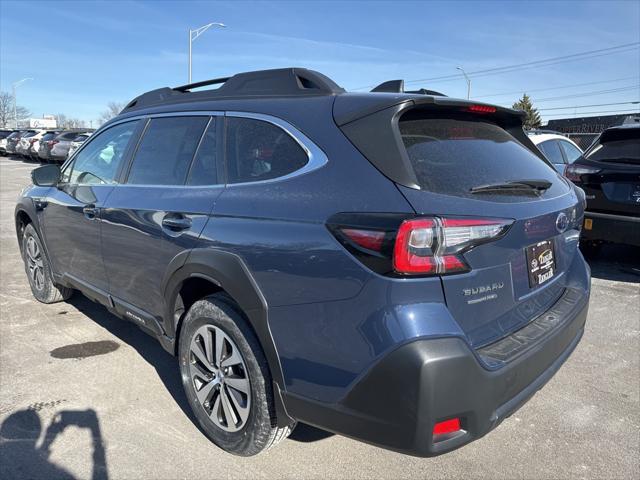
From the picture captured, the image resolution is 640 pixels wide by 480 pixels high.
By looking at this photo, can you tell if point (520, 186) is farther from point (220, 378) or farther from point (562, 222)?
point (220, 378)

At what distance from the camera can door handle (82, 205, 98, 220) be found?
364 centimetres

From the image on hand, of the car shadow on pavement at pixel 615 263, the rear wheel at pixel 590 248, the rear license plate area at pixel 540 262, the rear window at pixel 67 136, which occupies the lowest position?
the car shadow on pavement at pixel 615 263

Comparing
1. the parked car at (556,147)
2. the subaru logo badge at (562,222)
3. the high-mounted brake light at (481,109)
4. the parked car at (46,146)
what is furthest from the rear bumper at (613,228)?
the parked car at (46,146)

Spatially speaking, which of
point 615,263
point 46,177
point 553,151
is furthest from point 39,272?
point 553,151

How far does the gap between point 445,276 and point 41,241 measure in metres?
4.01

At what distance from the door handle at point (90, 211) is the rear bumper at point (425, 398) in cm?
223

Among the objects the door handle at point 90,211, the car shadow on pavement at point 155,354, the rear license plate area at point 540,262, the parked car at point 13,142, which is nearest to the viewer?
the rear license plate area at point 540,262

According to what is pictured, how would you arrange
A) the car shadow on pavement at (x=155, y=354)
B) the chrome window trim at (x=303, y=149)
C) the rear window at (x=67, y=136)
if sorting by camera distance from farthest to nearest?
the rear window at (x=67, y=136)
the car shadow on pavement at (x=155, y=354)
the chrome window trim at (x=303, y=149)

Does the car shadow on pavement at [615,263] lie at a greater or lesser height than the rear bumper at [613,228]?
lesser

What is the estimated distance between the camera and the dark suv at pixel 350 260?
1.94m

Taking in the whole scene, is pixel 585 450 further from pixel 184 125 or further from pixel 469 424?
pixel 184 125

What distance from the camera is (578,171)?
595 centimetres

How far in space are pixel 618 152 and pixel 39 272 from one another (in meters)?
6.13

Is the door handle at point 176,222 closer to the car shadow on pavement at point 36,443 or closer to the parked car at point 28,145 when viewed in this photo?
the car shadow on pavement at point 36,443
